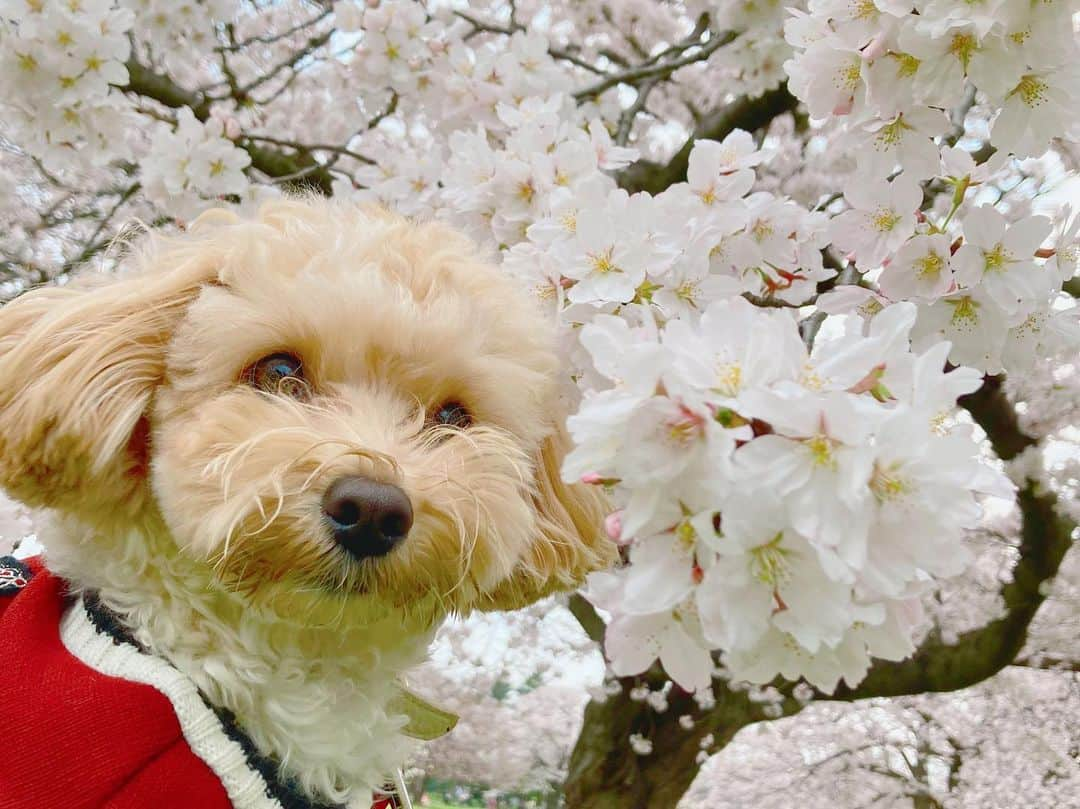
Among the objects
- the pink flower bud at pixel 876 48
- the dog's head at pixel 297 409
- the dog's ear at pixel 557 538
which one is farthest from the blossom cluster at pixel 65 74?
the pink flower bud at pixel 876 48

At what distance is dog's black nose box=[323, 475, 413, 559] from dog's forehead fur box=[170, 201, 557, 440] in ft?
0.98

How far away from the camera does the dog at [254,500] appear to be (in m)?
1.31

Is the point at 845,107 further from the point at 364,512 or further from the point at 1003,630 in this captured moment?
the point at 1003,630

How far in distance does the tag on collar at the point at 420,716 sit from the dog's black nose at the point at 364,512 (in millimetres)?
653

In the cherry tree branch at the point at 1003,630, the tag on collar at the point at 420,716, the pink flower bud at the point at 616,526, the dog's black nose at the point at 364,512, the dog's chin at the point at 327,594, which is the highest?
the pink flower bud at the point at 616,526

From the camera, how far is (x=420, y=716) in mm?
1857

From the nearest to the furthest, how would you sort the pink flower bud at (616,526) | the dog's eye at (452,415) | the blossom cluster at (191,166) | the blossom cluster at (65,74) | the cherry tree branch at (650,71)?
the pink flower bud at (616,526) < the dog's eye at (452,415) < the blossom cluster at (65,74) < the cherry tree branch at (650,71) < the blossom cluster at (191,166)

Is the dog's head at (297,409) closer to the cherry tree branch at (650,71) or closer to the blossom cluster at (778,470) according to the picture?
the blossom cluster at (778,470)

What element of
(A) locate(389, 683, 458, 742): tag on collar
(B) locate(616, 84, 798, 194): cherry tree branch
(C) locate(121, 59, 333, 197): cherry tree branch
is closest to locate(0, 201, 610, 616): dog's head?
(A) locate(389, 683, 458, 742): tag on collar

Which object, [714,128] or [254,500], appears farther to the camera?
[714,128]

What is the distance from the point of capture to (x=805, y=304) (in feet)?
7.87

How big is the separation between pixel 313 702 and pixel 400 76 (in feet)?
10.8

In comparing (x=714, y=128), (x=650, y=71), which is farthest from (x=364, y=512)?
(x=714, y=128)

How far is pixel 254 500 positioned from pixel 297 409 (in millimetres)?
196
